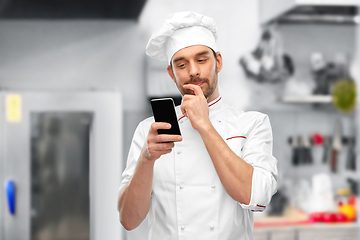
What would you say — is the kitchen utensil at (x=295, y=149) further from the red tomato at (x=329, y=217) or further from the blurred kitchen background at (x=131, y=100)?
the red tomato at (x=329, y=217)

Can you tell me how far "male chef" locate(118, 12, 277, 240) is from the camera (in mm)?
833

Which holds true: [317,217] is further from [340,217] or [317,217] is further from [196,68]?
[196,68]

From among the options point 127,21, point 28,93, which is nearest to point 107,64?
point 127,21

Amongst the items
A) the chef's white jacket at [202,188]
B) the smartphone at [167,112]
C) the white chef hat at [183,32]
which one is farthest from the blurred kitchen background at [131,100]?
the smartphone at [167,112]

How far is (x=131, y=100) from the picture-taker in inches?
95.8

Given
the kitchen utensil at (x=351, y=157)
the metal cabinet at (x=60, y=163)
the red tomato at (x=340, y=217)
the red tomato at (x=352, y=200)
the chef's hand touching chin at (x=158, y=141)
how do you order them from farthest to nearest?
1. the kitchen utensil at (x=351, y=157)
2. the red tomato at (x=352, y=200)
3. the red tomato at (x=340, y=217)
4. the metal cabinet at (x=60, y=163)
5. the chef's hand touching chin at (x=158, y=141)

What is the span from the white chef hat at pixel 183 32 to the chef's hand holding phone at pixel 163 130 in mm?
210

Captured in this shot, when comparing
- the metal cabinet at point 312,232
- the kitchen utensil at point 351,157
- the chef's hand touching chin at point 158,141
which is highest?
the chef's hand touching chin at point 158,141

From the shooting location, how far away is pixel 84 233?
7.07ft

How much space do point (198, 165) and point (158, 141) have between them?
0.19 metres

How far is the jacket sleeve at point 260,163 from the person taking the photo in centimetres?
83

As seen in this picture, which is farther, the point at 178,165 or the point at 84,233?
the point at 84,233

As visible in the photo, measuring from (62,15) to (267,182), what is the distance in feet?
6.15

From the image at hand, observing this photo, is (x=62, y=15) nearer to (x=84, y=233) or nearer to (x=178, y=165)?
(x=84, y=233)
